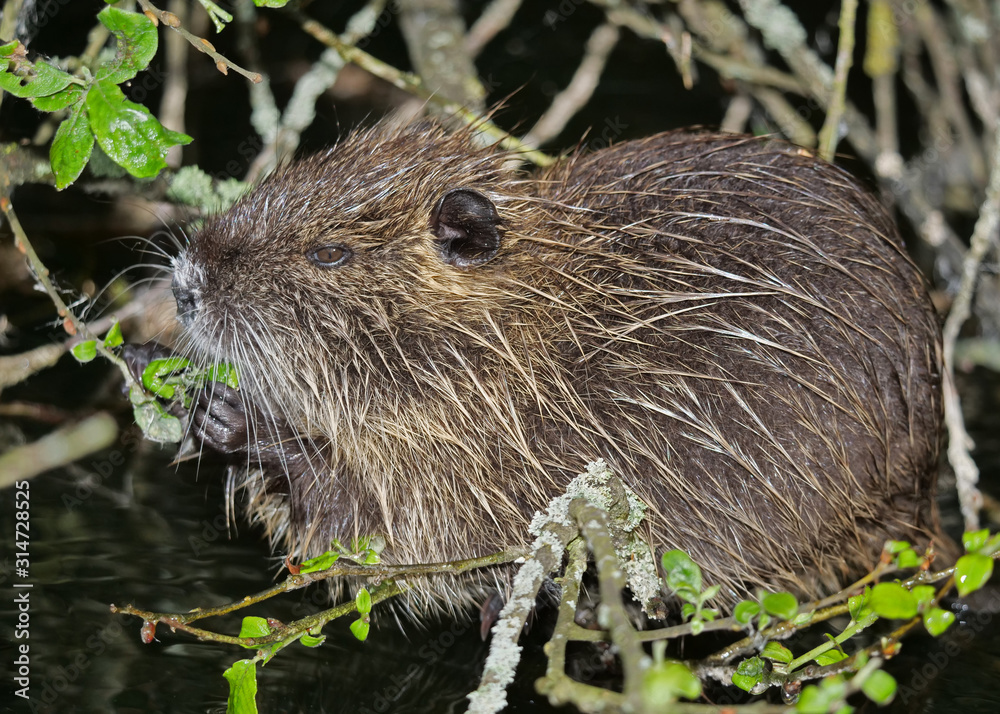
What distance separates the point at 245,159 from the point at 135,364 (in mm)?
1647

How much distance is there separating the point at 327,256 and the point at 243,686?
3.44 ft

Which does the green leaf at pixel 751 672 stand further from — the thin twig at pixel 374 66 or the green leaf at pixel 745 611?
the thin twig at pixel 374 66

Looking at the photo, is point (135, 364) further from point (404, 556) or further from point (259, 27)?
point (259, 27)

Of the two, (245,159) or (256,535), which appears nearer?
(256,535)

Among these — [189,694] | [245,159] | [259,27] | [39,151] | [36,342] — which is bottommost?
[189,694]

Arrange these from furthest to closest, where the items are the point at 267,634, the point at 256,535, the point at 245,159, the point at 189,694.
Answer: the point at 245,159 < the point at 256,535 < the point at 189,694 < the point at 267,634

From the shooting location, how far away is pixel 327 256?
2518mm

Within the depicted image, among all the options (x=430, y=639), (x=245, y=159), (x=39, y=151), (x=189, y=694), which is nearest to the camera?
(x=189, y=694)

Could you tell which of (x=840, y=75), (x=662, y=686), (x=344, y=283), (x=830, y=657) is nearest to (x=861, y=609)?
(x=830, y=657)

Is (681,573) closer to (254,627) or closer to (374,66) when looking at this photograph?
(254,627)

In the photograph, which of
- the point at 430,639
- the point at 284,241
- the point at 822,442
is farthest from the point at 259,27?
the point at 822,442

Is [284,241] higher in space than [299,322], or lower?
higher

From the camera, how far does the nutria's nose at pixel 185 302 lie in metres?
2.50

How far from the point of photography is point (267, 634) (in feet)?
6.72
